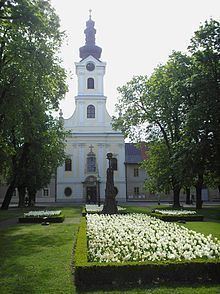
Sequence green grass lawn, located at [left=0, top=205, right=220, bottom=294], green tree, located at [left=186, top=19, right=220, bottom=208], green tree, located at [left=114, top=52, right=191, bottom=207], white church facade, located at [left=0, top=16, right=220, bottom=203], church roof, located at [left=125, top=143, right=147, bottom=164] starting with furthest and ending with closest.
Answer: church roof, located at [left=125, top=143, right=147, bottom=164]
white church facade, located at [left=0, top=16, right=220, bottom=203]
green tree, located at [left=114, top=52, right=191, bottom=207]
green tree, located at [left=186, top=19, right=220, bottom=208]
green grass lawn, located at [left=0, top=205, right=220, bottom=294]

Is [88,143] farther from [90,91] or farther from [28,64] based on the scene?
[28,64]

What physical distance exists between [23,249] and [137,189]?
53486 millimetres

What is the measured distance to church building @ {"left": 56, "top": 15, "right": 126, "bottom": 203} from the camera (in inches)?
2414

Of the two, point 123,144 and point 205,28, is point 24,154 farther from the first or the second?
point 123,144

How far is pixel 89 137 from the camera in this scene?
2438 inches

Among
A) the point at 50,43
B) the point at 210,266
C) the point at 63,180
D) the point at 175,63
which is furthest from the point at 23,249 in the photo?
the point at 63,180

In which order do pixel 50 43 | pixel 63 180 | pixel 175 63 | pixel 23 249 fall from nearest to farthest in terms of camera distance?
pixel 23 249, pixel 50 43, pixel 175 63, pixel 63 180

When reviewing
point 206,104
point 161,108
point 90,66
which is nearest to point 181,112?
point 161,108

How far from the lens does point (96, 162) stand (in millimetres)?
61719

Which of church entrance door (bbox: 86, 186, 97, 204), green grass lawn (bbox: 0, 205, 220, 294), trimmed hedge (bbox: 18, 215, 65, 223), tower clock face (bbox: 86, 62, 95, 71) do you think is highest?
tower clock face (bbox: 86, 62, 95, 71)

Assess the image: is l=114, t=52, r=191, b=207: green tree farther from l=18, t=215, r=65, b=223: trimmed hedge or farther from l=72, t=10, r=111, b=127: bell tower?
l=72, t=10, r=111, b=127: bell tower

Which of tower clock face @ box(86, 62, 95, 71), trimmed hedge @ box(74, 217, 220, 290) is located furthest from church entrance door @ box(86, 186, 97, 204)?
trimmed hedge @ box(74, 217, 220, 290)

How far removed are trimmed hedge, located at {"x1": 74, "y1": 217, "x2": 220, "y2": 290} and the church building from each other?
53.0 metres

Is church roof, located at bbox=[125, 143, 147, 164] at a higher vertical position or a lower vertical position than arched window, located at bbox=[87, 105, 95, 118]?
lower
